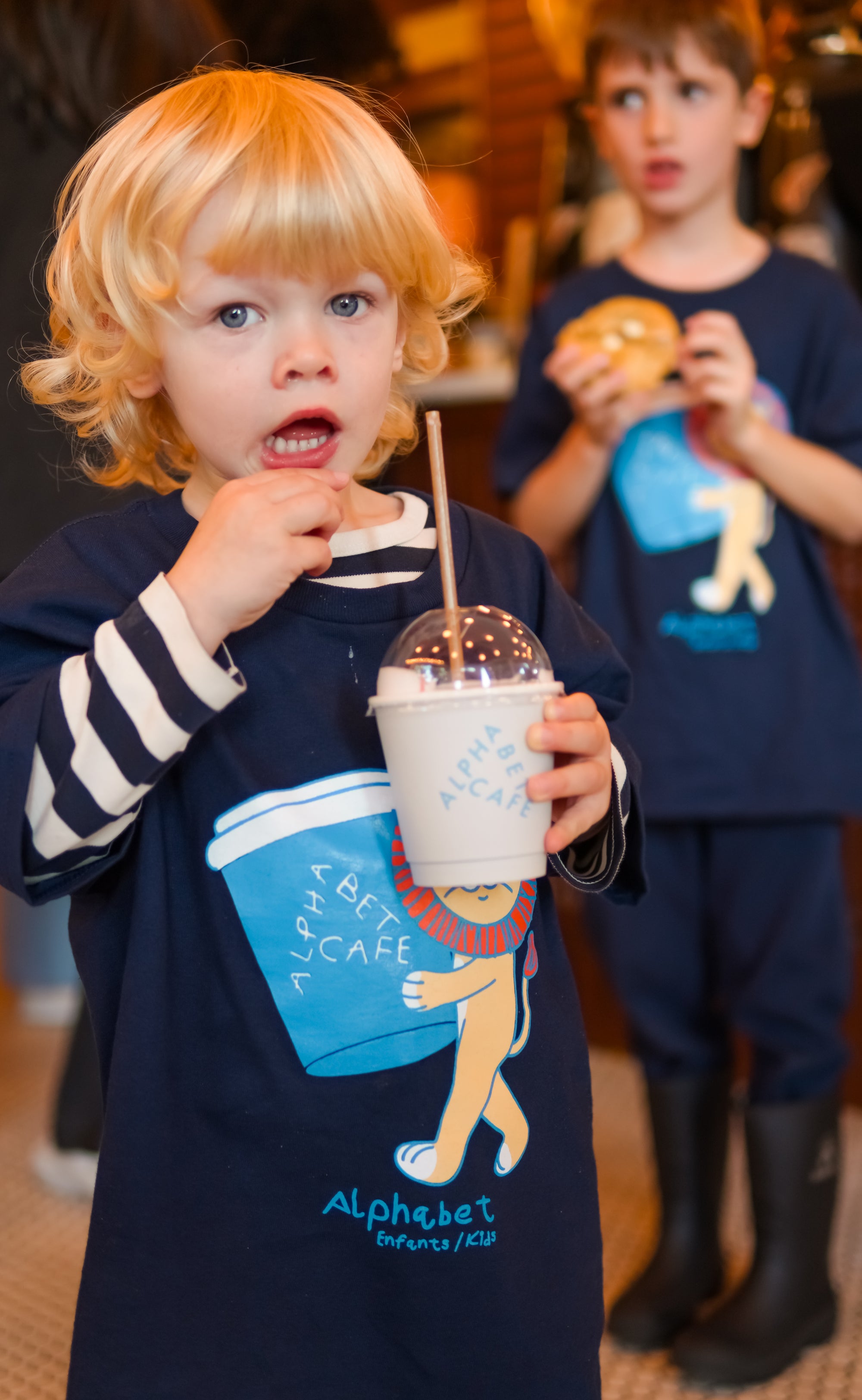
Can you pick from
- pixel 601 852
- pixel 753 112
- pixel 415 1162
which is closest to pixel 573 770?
pixel 601 852

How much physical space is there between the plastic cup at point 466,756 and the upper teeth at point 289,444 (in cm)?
14

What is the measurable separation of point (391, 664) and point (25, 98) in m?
0.81

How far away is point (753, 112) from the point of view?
134 cm

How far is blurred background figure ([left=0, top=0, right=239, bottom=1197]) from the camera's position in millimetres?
1164

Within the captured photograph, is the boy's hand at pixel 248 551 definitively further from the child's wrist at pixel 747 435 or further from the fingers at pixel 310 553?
the child's wrist at pixel 747 435

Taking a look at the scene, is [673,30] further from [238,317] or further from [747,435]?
[238,317]

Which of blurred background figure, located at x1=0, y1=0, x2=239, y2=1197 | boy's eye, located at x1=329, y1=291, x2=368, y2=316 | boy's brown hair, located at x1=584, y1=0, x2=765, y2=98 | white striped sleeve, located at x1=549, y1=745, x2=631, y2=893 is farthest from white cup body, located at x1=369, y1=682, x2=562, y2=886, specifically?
boy's brown hair, located at x1=584, y1=0, x2=765, y2=98

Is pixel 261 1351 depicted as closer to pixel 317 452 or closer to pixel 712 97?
pixel 317 452

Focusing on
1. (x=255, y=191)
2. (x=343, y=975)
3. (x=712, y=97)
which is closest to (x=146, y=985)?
(x=343, y=975)

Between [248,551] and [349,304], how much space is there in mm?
175

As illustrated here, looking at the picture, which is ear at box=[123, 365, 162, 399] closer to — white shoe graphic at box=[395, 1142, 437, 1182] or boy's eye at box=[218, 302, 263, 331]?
boy's eye at box=[218, 302, 263, 331]

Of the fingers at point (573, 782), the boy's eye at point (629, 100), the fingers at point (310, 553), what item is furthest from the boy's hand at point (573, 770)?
the boy's eye at point (629, 100)

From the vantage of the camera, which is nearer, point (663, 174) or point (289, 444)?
point (289, 444)

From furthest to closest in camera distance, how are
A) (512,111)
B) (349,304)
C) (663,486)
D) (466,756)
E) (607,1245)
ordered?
(512,111)
(607,1245)
(663,486)
(349,304)
(466,756)
